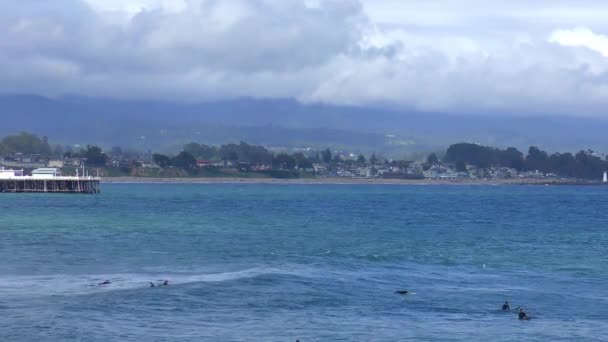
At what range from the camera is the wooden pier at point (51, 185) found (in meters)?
188

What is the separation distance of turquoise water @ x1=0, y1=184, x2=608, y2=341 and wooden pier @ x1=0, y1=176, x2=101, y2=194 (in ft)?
288

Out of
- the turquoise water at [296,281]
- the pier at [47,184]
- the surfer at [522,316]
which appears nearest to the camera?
the turquoise water at [296,281]

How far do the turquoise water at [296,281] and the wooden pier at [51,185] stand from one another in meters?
87.7

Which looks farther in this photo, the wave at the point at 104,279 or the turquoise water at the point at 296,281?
the wave at the point at 104,279

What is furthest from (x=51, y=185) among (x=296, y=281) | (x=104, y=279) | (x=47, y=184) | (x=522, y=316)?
(x=522, y=316)

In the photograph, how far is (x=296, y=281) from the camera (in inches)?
2165

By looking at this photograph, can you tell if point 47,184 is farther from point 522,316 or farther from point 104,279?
point 522,316

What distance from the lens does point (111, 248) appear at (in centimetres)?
7294

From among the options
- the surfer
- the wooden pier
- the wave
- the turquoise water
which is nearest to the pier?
the wooden pier

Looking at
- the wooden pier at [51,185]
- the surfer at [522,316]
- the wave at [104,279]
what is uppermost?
the wooden pier at [51,185]

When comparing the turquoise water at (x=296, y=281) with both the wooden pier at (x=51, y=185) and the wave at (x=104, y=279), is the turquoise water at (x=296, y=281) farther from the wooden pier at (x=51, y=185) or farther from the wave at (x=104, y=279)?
the wooden pier at (x=51, y=185)

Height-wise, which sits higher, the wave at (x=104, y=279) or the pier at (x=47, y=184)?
the pier at (x=47, y=184)

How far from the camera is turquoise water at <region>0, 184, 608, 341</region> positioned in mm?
41938

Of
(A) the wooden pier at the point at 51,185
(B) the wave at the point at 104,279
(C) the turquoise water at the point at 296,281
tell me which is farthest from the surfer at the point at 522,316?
(A) the wooden pier at the point at 51,185
